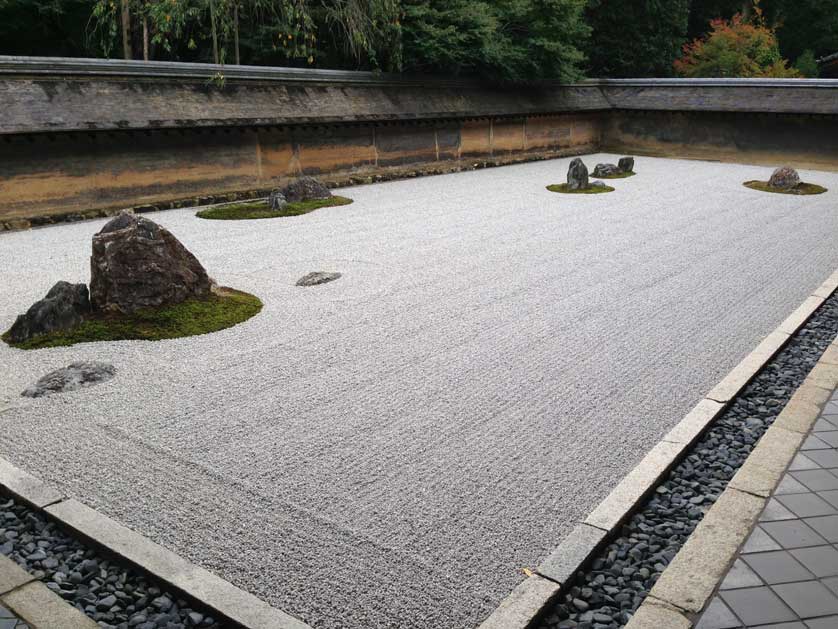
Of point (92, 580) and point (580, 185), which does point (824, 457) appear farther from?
point (580, 185)

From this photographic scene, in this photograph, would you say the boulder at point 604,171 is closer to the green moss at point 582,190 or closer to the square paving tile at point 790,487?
the green moss at point 582,190

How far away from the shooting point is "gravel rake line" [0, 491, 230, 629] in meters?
2.73

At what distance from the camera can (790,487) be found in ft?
11.6

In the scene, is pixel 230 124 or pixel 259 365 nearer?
pixel 259 365

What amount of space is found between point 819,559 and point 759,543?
232mm

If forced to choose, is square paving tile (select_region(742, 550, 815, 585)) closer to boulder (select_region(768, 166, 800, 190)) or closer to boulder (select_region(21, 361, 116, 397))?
boulder (select_region(21, 361, 116, 397))

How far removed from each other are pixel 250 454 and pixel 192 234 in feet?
22.2

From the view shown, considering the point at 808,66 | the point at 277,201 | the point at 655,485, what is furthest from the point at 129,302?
the point at 808,66

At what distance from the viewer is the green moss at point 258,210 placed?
37.5 feet

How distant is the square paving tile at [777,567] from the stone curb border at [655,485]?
0.10m

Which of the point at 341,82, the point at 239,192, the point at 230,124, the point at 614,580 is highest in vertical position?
the point at 341,82

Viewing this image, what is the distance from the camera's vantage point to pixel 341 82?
50.7 ft

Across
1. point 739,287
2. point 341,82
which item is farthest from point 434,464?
point 341,82

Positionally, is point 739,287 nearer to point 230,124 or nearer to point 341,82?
point 230,124
